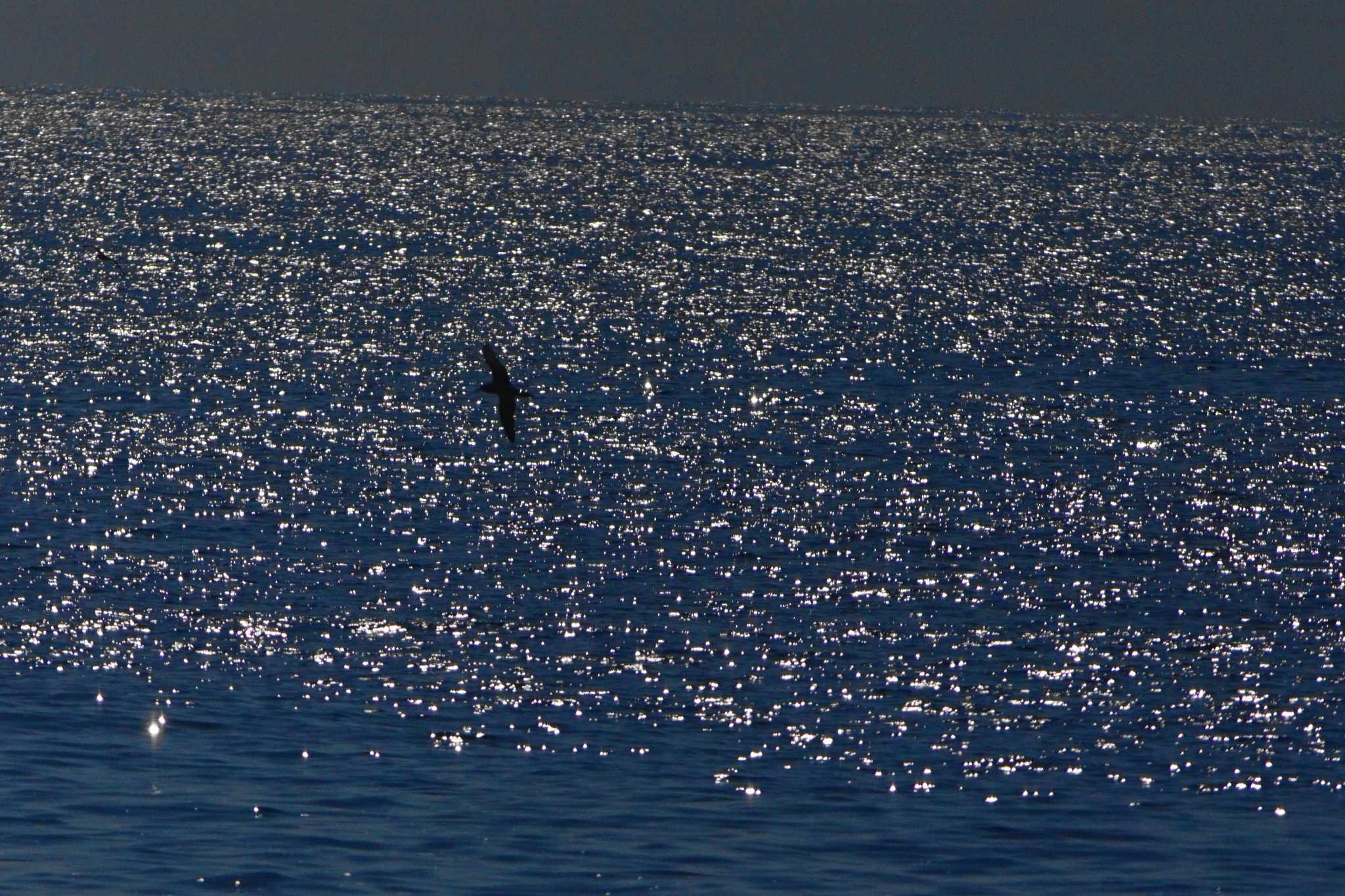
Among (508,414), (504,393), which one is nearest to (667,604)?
(504,393)

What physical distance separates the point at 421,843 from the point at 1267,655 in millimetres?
22557

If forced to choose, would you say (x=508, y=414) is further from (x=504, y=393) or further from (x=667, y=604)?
(x=667, y=604)

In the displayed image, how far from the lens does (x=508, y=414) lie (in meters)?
41.5

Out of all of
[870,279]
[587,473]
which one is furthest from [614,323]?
[587,473]

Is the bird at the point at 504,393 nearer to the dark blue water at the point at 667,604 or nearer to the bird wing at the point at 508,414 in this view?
the bird wing at the point at 508,414

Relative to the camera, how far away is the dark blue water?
39000mm

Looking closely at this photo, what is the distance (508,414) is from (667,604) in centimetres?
1464

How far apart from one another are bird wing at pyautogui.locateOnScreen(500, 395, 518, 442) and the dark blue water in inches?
273

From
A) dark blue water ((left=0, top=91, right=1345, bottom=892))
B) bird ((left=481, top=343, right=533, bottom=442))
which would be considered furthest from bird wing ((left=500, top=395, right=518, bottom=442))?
dark blue water ((left=0, top=91, right=1345, bottom=892))

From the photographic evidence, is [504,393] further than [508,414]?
Yes

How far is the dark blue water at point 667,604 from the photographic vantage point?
128 ft

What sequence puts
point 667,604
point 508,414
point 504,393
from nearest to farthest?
point 508,414
point 504,393
point 667,604

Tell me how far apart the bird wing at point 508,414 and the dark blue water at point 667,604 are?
22.8 ft

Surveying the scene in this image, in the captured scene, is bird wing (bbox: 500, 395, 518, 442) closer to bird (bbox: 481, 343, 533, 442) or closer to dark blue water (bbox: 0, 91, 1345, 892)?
bird (bbox: 481, 343, 533, 442)
